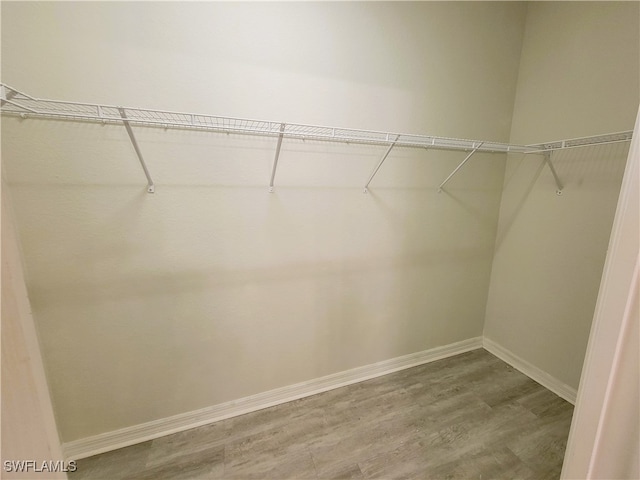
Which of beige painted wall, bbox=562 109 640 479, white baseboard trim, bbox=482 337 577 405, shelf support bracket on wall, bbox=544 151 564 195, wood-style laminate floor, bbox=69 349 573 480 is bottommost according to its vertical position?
wood-style laminate floor, bbox=69 349 573 480

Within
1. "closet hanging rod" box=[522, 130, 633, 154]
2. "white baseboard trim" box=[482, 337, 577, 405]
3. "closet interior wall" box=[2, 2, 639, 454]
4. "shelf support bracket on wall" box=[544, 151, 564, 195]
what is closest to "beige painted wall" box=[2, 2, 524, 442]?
"closet interior wall" box=[2, 2, 639, 454]

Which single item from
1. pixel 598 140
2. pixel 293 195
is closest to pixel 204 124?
pixel 293 195

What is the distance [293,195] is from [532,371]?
2.19 meters

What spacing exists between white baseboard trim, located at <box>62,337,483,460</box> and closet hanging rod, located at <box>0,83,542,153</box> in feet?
5.06

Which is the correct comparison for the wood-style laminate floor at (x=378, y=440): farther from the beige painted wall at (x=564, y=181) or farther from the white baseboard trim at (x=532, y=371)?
the beige painted wall at (x=564, y=181)

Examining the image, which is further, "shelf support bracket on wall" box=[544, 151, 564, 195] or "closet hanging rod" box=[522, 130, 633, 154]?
"shelf support bracket on wall" box=[544, 151, 564, 195]

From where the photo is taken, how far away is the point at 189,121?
4.12ft

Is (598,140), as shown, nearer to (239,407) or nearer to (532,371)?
(532,371)

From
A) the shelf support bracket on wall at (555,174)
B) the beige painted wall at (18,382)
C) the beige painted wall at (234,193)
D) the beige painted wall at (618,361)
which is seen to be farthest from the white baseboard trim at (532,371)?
the beige painted wall at (18,382)

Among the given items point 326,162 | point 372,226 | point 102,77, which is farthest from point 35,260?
point 372,226

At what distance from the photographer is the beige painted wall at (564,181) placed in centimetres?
149

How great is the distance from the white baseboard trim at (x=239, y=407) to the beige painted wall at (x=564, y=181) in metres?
0.68

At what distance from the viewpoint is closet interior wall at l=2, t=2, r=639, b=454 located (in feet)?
3.77

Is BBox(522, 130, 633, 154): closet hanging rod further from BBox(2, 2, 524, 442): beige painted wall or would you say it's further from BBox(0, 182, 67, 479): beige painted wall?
BBox(0, 182, 67, 479): beige painted wall
